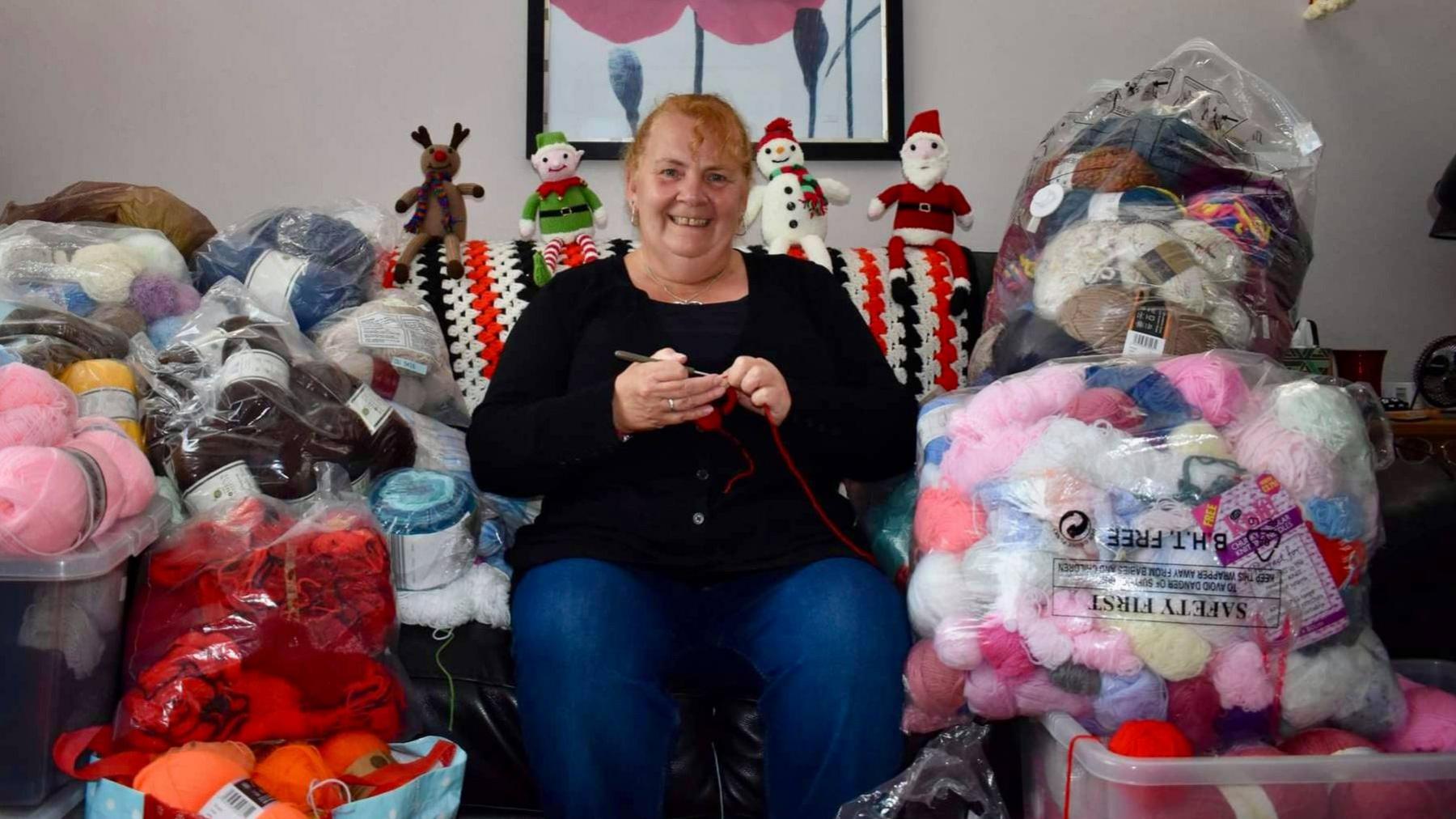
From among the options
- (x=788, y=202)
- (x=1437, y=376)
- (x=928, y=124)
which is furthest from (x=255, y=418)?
(x=1437, y=376)

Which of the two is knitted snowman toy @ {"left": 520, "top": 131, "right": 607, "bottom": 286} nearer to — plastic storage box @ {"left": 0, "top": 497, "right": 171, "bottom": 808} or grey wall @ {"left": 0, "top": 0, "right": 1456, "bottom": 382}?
grey wall @ {"left": 0, "top": 0, "right": 1456, "bottom": 382}

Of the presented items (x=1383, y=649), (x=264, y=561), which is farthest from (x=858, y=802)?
(x=264, y=561)

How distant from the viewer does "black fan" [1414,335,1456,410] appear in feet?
7.82

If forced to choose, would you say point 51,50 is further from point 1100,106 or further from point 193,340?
point 1100,106

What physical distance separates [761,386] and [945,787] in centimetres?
49

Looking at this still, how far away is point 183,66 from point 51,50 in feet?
0.89

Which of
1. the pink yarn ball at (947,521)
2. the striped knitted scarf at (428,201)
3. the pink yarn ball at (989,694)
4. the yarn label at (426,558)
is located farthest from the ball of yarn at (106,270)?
the pink yarn ball at (989,694)

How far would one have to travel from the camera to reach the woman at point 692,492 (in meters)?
1.13

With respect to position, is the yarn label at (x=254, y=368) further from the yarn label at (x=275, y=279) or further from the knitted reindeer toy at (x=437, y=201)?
the knitted reindeer toy at (x=437, y=201)

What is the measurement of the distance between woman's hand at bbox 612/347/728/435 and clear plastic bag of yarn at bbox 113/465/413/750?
337 millimetres

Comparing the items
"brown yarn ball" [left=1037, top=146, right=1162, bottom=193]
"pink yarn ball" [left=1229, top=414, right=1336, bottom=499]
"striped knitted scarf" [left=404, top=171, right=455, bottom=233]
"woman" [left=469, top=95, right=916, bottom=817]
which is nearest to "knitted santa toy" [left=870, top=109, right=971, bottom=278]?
"brown yarn ball" [left=1037, top=146, right=1162, bottom=193]

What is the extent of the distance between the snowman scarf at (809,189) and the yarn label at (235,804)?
136 cm

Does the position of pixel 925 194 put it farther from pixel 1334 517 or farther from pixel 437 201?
pixel 1334 517

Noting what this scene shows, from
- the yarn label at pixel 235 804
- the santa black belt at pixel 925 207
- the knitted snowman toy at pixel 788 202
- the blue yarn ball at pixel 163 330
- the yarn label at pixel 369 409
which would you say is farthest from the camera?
the santa black belt at pixel 925 207
